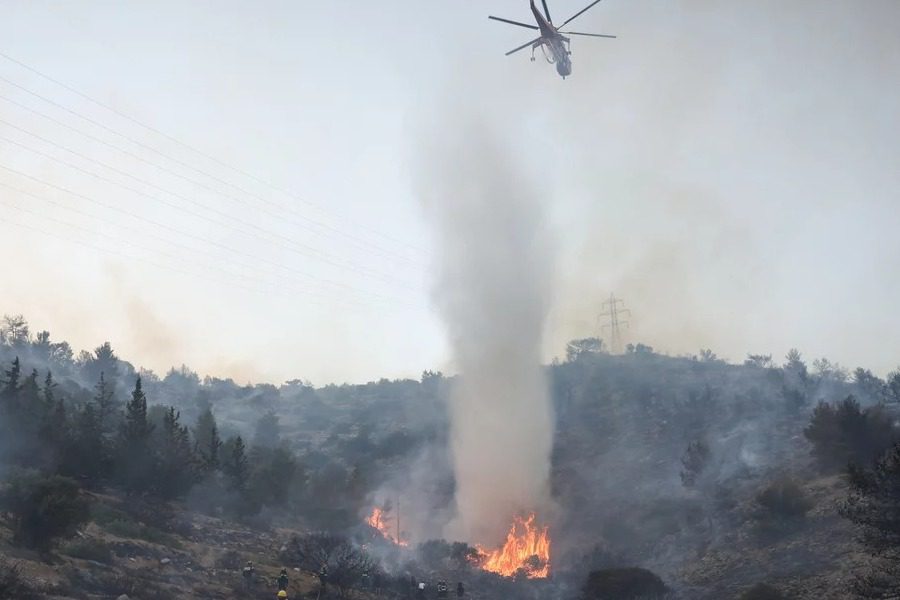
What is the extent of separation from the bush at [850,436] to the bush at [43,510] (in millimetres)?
46757

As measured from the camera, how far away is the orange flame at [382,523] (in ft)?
184

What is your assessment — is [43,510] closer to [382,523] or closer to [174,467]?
[174,467]

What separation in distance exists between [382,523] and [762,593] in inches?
1390

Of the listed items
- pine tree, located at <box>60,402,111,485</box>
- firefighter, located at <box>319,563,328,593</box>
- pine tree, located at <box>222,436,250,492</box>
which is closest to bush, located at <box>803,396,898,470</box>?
firefighter, located at <box>319,563,328,593</box>

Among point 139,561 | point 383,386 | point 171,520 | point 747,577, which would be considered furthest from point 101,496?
point 383,386

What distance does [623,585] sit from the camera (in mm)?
37625

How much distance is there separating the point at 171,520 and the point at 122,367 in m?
94.2

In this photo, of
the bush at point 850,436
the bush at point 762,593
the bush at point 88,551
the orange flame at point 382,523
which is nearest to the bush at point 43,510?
the bush at point 88,551

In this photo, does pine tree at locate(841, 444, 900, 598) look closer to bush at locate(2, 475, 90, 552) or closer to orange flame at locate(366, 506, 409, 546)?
bush at locate(2, 475, 90, 552)

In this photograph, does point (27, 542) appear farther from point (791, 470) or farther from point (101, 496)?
point (791, 470)

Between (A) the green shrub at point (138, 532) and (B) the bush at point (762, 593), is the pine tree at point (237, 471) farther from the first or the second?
(B) the bush at point (762, 593)

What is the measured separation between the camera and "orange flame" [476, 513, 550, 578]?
4822cm

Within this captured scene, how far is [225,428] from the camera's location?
299 ft

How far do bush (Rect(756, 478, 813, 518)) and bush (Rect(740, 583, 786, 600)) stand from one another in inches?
384
